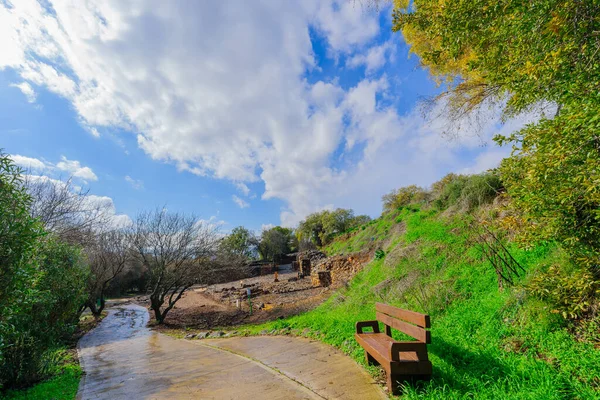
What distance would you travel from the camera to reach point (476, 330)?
417cm

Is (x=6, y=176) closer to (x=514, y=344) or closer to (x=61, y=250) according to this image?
(x=61, y=250)

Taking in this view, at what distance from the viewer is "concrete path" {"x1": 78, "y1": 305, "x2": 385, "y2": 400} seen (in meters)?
3.68

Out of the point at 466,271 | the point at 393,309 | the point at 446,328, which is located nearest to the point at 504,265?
the point at 466,271

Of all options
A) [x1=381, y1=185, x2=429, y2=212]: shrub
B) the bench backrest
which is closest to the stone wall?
the bench backrest

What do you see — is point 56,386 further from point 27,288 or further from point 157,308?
point 157,308

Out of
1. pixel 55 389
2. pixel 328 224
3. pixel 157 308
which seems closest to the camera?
pixel 55 389

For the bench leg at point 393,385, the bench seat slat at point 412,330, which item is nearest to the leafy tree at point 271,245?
the bench seat slat at point 412,330

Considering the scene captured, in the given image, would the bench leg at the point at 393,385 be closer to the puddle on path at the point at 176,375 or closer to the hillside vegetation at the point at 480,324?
the hillside vegetation at the point at 480,324

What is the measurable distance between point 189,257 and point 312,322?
772cm

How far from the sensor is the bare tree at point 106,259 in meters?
15.5

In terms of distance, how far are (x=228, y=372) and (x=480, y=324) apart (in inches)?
158

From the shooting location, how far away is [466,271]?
20.8 feet

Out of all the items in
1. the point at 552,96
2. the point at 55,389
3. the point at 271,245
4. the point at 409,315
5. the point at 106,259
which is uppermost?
the point at 271,245

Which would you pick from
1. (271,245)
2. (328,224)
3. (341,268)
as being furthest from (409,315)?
(271,245)
